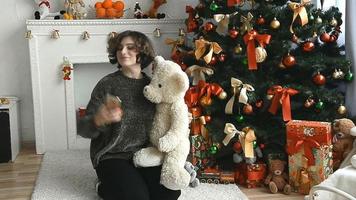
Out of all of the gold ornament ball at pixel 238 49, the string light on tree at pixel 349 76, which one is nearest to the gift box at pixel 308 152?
the string light on tree at pixel 349 76

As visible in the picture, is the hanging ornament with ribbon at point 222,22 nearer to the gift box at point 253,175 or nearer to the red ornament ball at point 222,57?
the red ornament ball at point 222,57

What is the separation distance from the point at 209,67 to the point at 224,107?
235mm

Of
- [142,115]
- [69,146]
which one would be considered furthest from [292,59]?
[69,146]

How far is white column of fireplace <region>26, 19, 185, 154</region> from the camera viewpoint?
2912 mm

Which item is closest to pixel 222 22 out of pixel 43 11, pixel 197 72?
pixel 197 72

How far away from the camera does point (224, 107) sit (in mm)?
2385

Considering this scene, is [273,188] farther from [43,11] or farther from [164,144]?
[43,11]

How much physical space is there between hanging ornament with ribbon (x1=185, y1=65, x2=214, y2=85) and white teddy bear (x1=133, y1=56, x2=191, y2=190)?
1.36 ft

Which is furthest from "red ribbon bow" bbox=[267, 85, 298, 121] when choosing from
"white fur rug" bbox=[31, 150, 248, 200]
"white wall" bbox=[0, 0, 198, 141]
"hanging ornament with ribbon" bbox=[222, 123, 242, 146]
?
"white wall" bbox=[0, 0, 198, 141]

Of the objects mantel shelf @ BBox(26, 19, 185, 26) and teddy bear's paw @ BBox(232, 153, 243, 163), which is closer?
teddy bear's paw @ BBox(232, 153, 243, 163)

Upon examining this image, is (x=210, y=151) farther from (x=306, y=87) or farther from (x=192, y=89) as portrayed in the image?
(x=306, y=87)

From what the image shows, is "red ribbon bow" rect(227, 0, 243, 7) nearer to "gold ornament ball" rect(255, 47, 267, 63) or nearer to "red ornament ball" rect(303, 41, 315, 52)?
"gold ornament ball" rect(255, 47, 267, 63)

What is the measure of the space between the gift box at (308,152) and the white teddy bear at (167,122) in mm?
547

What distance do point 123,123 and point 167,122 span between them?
0.20m
